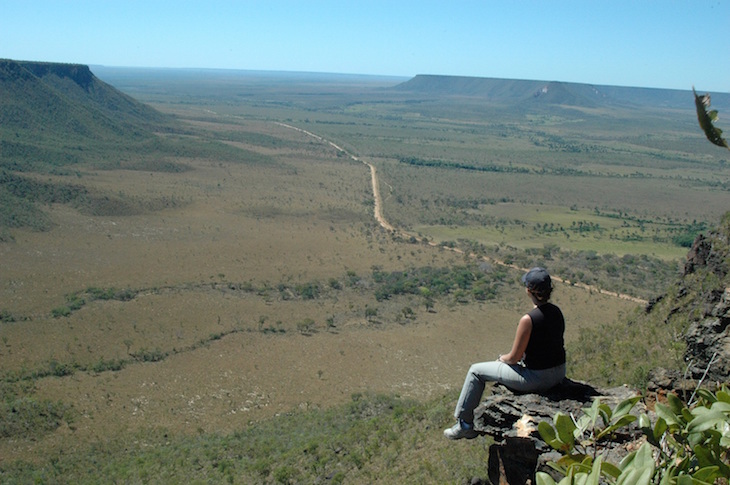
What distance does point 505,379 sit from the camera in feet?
16.4

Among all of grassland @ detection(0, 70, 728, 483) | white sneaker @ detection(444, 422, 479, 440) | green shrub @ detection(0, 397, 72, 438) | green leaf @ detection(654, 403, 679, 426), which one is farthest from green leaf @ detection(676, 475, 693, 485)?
green shrub @ detection(0, 397, 72, 438)

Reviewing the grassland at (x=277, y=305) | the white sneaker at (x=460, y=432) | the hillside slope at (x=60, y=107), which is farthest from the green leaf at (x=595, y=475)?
the hillside slope at (x=60, y=107)

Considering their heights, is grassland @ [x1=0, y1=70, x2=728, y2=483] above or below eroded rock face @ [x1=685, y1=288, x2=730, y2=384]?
below

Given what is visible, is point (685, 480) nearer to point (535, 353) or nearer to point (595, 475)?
point (595, 475)

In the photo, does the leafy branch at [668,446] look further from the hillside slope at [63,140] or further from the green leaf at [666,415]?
the hillside slope at [63,140]

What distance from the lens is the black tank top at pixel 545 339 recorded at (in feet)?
15.8

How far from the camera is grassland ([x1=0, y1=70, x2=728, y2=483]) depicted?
13438mm

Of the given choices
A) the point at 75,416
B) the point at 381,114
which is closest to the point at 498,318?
the point at 75,416

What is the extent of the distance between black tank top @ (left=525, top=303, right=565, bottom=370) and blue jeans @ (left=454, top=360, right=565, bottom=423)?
8cm

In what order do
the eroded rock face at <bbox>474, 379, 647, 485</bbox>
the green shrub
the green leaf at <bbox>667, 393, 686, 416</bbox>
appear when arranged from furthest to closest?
1. the green shrub
2. the eroded rock face at <bbox>474, 379, 647, 485</bbox>
3. the green leaf at <bbox>667, 393, 686, 416</bbox>

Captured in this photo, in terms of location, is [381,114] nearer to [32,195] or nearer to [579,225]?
[579,225]

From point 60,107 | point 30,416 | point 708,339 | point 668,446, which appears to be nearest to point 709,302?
point 708,339

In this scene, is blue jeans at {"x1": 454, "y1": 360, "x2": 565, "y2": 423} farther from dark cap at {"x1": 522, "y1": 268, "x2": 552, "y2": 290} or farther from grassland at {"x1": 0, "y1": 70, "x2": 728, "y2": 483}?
grassland at {"x1": 0, "y1": 70, "x2": 728, "y2": 483}

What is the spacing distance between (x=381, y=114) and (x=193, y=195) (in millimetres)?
102457
